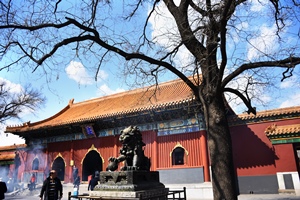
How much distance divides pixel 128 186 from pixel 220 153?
1.79 metres

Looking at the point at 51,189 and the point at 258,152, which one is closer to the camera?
the point at 51,189

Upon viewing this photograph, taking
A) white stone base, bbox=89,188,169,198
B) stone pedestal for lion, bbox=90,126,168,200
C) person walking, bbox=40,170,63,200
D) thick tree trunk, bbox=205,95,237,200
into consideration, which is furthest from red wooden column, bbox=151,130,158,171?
thick tree trunk, bbox=205,95,237,200

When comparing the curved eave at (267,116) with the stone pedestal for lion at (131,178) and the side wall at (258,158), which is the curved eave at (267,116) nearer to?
the side wall at (258,158)

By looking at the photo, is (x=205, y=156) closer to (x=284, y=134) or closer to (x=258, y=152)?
(x=258, y=152)

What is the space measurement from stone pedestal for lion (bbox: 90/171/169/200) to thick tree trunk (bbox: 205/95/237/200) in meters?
1.21

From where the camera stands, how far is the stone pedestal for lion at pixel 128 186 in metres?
4.47

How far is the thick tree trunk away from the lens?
4.32 m

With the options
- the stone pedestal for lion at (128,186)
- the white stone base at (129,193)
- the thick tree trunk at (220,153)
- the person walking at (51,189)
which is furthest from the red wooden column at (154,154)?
the thick tree trunk at (220,153)

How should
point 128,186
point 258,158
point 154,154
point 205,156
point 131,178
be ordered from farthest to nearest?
point 154,154
point 258,158
point 205,156
point 131,178
point 128,186

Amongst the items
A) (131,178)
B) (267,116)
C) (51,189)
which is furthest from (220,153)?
(267,116)

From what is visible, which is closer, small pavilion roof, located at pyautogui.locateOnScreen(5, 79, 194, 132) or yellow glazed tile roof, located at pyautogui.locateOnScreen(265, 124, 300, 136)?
yellow glazed tile roof, located at pyautogui.locateOnScreen(265, 124, 300, 136)

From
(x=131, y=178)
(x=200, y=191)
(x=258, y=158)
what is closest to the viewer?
(x=131, y=178)

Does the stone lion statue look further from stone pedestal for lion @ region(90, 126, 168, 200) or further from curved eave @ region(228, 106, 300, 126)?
curved eave @ region(228, 106, 300, 126)

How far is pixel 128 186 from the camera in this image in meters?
4.52
